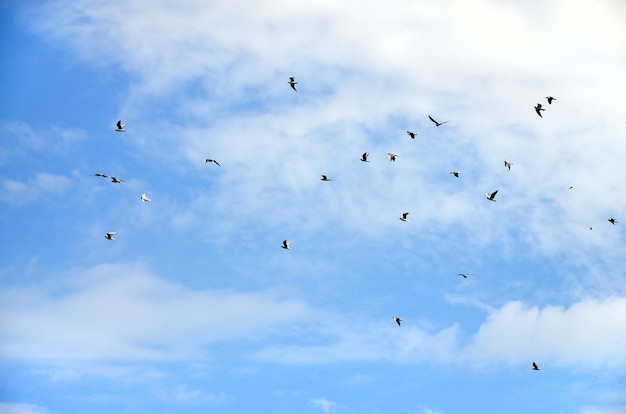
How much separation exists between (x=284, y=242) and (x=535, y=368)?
98.9ft

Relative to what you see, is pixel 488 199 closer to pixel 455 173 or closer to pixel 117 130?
pixel 455 173

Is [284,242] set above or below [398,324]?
above

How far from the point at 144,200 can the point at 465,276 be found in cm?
3495

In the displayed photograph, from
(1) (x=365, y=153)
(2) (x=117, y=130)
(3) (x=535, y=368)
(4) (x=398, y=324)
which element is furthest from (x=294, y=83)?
(3) (x=535, y=368)

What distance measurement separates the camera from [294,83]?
5172 inches

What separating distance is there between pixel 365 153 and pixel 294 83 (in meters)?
10.4

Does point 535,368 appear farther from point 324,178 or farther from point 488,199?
point 324,178

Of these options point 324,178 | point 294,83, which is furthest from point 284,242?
point 294,83

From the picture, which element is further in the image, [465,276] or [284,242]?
[284,242]

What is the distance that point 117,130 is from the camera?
130 meters

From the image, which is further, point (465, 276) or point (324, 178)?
point (324, 178)

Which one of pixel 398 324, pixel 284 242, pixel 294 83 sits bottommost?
pixel 398 324

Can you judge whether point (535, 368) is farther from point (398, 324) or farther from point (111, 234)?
point (111, 234)

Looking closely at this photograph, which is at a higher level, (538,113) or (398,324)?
(538,113)
